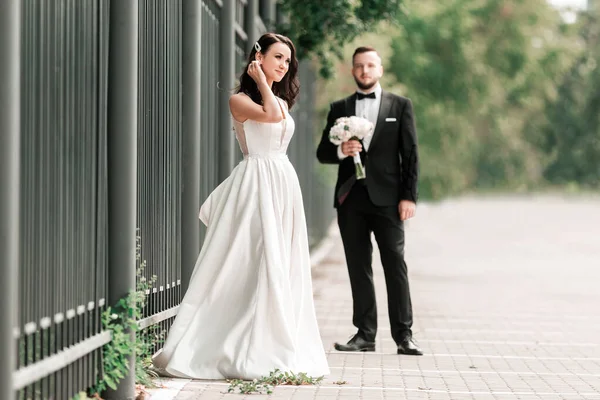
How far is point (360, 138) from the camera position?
29.0 ft

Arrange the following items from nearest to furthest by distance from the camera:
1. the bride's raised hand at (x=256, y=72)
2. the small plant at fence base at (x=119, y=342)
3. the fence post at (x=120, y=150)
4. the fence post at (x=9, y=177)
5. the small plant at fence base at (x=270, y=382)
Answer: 1. the fence post at (x=9, y=177)
2. the small plant at fence base at (x=119, y=342)
3. the fence post at (x=120, y=150)
4. the small plant at fence base at (x=270, y=382)
5. the bride's raised hand at (x=256, y=72)

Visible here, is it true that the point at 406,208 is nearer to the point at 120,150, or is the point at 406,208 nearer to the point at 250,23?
the point at 120,150

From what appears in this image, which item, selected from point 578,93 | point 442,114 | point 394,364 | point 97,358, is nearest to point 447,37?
point 442,114

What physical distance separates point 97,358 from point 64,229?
0.88 m

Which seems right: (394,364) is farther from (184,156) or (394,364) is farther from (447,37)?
(447,37)

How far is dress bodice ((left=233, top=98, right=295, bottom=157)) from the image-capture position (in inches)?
294

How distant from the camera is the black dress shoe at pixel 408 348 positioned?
8.94 metres

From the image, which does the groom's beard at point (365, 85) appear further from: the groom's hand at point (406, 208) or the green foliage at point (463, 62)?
the green foliage at point (463, 62)

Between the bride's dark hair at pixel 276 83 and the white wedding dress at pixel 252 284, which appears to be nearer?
the white wedding dress at pixel 252 284

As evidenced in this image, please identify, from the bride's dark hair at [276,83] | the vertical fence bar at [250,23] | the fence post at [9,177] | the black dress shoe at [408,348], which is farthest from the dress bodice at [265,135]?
the vertical fence bar at [250,23]

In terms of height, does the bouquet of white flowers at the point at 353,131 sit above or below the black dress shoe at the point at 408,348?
above

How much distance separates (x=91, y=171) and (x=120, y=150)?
0.36 meters

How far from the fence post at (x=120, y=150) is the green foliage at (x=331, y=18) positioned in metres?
8.52

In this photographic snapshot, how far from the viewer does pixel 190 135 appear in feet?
29.1
